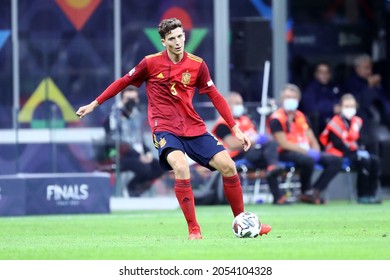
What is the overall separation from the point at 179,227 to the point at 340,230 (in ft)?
7.23

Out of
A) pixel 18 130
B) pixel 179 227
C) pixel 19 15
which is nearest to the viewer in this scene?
pixel 179 227

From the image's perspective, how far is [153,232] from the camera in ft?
49.7

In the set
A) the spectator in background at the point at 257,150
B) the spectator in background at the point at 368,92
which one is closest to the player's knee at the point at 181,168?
the spectator in background at the point at 257,150

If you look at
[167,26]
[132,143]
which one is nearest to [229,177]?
[167,26]

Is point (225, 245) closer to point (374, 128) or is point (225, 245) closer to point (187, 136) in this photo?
point (187, 136)

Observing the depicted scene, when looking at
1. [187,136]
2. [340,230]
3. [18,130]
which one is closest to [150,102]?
[187,136]

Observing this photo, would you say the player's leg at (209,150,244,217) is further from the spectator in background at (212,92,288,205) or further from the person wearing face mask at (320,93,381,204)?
the person wearing face mask at (320,93,381,204)

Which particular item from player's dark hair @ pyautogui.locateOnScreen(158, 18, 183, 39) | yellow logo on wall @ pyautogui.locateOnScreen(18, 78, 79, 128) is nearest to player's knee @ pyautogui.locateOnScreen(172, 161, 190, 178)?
player's dark hair @ pyautogui.locateOnScreen(158, 18, 183, 39)

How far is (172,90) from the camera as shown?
13.4 meters

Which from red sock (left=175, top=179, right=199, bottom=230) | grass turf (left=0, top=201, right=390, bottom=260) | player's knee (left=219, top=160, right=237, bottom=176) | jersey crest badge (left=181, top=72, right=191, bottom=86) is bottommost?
grass turf (left=0, top=201, right=390, bottom=260)

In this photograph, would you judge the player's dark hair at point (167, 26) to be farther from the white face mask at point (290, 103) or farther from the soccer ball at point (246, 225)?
the white face mask at point (290, 103)

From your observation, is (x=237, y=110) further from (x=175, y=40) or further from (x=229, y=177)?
(x=175, y=40)

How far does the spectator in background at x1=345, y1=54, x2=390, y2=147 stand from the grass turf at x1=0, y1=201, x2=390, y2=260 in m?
2.73

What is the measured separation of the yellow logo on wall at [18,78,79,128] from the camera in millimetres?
21422
